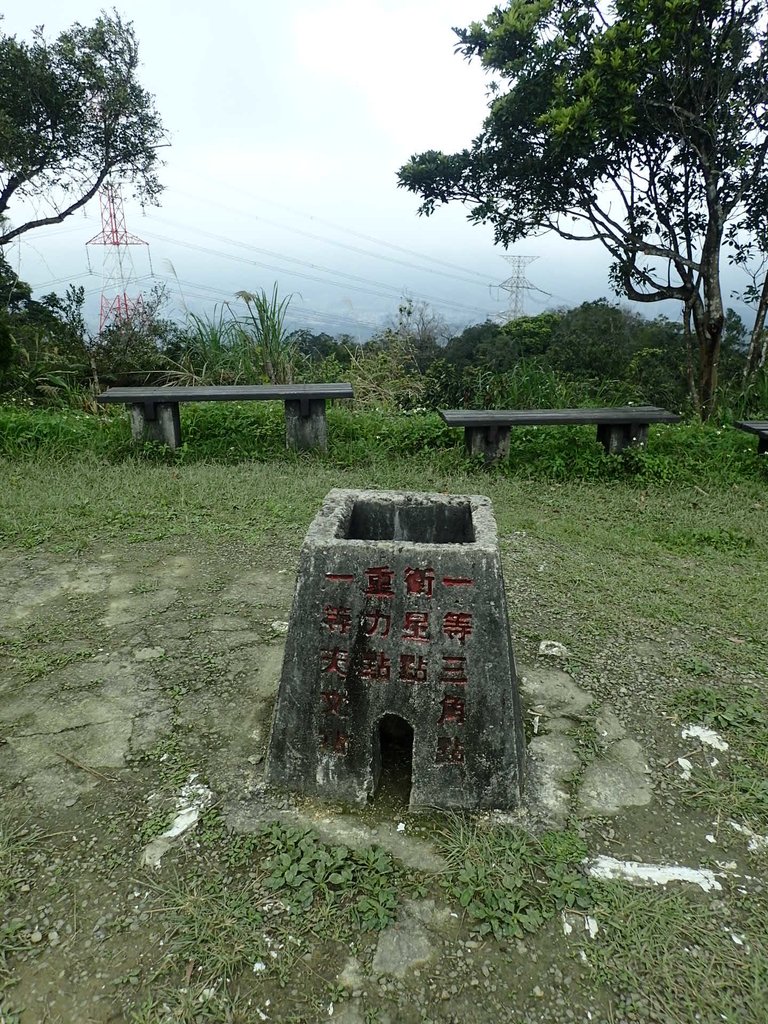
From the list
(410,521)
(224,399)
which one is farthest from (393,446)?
(410,521)

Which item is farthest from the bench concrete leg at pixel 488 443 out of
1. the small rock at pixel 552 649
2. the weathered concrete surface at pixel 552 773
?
the weathered concrete surface at pixel 552 773

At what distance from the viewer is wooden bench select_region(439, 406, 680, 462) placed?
5.68 meters

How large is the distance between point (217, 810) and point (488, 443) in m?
4.25

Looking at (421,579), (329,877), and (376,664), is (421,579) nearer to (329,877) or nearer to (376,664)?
(376,664)

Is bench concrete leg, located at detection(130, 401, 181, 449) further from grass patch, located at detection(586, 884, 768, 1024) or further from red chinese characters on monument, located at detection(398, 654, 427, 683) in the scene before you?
grass patch, located at detection(586, 884, 768, 1024)

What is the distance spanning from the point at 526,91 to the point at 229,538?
468 cm

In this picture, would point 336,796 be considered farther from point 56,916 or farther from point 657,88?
point 657,88

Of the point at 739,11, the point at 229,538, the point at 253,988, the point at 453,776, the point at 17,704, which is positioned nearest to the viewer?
the point at 253,988

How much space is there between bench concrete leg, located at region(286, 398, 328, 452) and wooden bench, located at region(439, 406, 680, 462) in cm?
105

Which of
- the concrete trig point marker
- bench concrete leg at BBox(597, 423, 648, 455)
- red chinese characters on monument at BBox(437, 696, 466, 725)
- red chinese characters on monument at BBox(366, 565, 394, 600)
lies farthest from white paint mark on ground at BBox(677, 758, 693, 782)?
bench concrete leg at BBox(597, 423, 648, 455)

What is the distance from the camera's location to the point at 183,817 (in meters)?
2.08

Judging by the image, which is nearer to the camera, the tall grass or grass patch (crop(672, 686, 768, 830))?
grass patch (crop(672, 686, 768, 830))

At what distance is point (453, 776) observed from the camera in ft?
6.97

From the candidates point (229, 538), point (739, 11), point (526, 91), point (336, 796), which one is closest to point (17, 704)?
point (336, 796)
